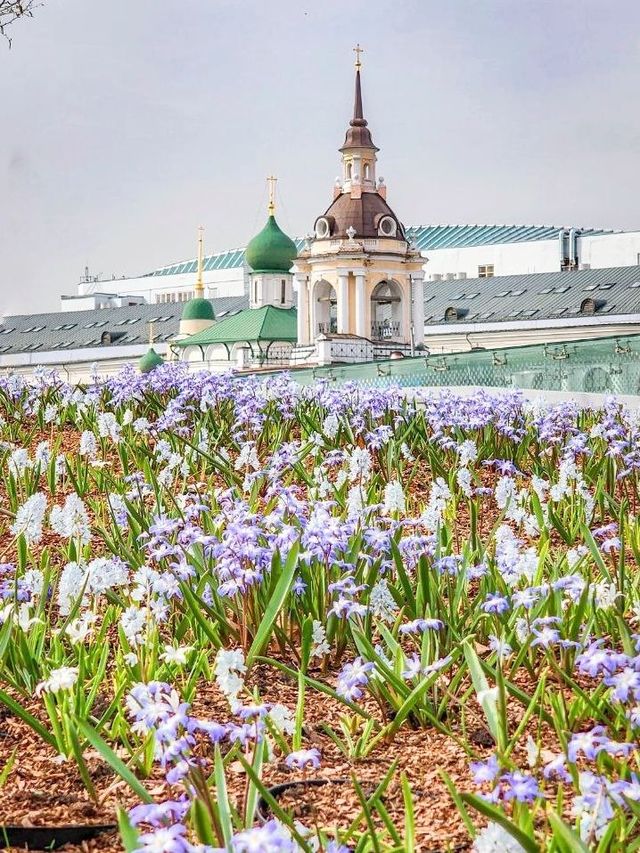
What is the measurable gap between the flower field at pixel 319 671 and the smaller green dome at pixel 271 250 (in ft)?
175

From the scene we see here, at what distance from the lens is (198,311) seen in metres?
64.4

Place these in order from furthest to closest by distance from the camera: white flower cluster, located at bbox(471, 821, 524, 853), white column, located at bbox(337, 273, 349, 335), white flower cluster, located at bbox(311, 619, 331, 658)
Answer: white column, located at bbox(337, 273, 349, 335)
white flower cluster, located at bbox(311, 619, 331, 658)
white flower cluster, located at bbox(471, 821, 524, 853)

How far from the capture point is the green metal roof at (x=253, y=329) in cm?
5753

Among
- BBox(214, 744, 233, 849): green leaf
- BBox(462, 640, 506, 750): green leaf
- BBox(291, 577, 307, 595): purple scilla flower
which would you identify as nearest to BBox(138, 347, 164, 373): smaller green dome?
BBox(291, 577, 307, 595): purple scilla flower

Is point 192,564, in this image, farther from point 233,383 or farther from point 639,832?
point 233,383

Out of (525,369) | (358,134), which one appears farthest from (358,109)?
(525,369)

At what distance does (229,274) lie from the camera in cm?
8288

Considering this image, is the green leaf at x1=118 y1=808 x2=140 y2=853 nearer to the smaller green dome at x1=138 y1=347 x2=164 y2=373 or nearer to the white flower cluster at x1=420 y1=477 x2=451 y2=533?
the white flower cluster at x1=420 y1=477 x2=451 y2=533

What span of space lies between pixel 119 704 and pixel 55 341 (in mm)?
71465

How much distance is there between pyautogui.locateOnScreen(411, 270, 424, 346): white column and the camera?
5131 centimetres

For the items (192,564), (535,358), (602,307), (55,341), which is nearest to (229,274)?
(55,341)

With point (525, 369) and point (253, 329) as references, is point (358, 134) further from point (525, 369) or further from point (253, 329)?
point (525, 369)

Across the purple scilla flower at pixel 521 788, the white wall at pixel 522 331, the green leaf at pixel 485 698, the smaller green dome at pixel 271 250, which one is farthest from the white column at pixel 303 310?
the purple scilla flower at pixel 521 788

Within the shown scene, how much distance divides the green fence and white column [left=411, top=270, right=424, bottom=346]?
1478 inches
